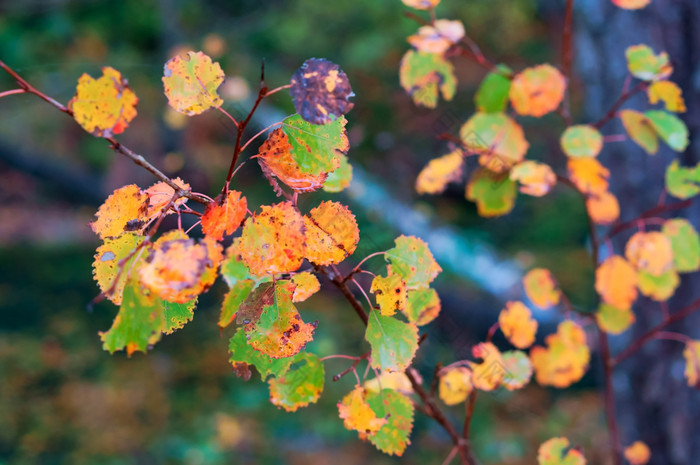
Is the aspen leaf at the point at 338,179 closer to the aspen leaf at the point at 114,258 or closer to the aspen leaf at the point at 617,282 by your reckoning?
the aspen leaf at the point at 114,258

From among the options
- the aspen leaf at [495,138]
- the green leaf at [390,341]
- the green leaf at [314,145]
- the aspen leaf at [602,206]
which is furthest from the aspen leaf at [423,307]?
the aspen leaf at [602,206]

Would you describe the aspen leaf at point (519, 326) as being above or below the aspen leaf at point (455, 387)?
below

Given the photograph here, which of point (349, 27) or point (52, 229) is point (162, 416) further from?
point (52, 229)

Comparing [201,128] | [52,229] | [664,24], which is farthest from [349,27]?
[52,229]

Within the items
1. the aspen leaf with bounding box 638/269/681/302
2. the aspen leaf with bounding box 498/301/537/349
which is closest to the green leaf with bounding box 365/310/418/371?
the aspen leaf with bounding box 498/301/537/349

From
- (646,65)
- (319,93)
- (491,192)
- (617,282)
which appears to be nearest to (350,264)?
(491,192)
